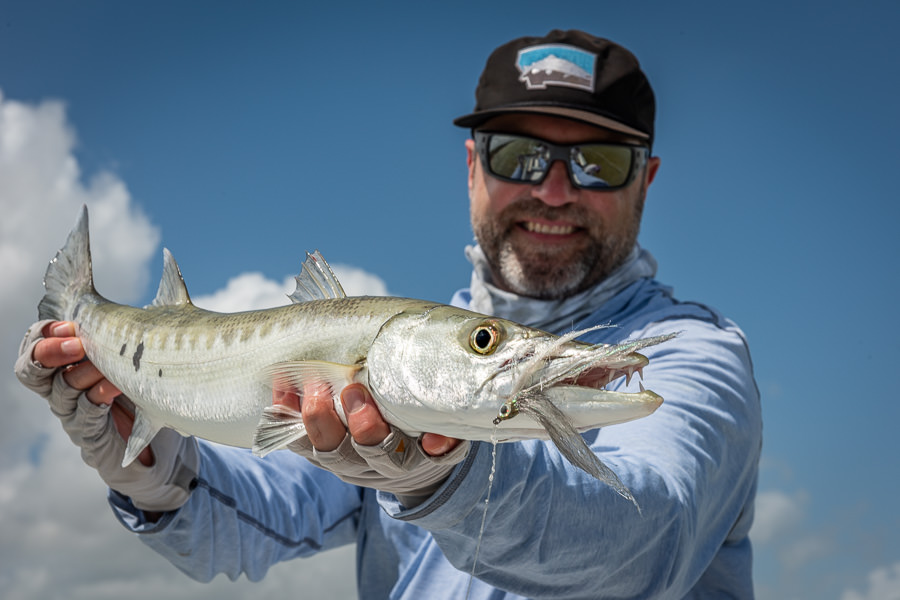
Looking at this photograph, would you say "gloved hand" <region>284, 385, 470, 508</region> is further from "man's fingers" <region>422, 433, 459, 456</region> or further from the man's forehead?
the man's forehead

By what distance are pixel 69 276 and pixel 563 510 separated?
11.4ft

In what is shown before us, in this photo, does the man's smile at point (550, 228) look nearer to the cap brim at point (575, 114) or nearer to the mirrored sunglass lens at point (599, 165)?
the mirrored sunglass lens at point (599, 165)

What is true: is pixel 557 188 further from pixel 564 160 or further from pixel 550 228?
pixel 550 228

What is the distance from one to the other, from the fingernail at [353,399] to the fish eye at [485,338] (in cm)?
43

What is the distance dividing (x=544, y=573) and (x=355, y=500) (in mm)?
3184

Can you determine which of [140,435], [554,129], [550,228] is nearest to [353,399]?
[140,435]

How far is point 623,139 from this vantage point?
5.50 m

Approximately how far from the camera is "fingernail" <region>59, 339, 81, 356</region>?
3.99m

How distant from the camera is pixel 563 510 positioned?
→ 2.67 m

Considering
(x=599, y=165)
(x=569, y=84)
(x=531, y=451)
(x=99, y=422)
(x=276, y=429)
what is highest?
(x=569, y=84)

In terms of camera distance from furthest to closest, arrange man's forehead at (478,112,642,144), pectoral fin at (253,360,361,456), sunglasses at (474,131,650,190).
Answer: man's forehead at (478,112,642,144)
sunglasses at (474,131,650,190)
pectoral fin at (253,360,361,456)

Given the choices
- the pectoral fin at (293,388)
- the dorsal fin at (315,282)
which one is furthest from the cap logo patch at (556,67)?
the pectoral fin at (293,388)

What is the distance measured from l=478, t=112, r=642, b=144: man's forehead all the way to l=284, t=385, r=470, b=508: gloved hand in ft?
11.8

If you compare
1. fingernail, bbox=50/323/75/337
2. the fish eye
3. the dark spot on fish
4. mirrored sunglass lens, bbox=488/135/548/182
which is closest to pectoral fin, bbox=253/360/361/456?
the fish eye
